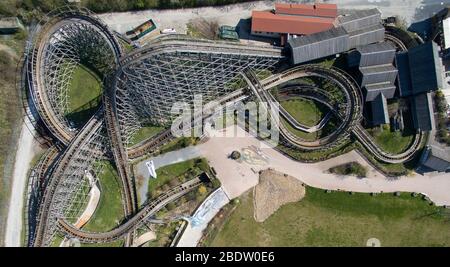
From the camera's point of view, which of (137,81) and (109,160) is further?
(109,160)

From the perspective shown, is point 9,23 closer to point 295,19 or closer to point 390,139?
point 295,19

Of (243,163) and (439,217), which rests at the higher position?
(243,163)

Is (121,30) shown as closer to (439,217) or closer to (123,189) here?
(123,189)

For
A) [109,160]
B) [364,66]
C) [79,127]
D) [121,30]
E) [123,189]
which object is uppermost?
[121,30]

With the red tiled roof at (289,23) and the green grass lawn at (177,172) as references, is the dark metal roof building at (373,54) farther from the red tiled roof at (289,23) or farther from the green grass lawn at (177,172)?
the green grass lawn at (177,172)

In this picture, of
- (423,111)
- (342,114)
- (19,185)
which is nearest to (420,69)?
(423,111)

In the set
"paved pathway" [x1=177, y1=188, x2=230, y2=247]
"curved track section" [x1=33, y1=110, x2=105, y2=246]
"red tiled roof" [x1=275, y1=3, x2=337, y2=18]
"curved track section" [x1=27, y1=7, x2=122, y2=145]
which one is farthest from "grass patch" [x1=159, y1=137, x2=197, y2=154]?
"red tiled roof" [x1=275, y1=3, x2=337, y2=18]
